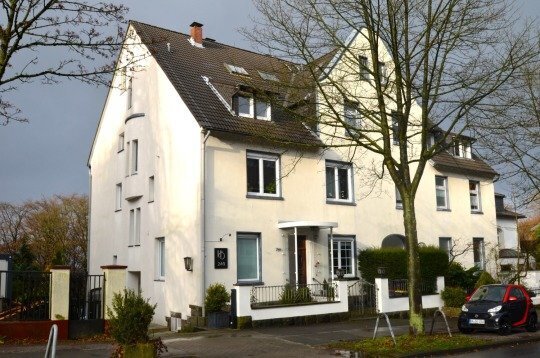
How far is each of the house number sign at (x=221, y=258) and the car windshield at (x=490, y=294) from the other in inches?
322

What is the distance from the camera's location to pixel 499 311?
17.4 meters

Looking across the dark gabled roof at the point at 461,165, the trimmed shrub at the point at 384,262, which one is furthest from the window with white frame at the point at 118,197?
the dark gabled roof at the point at 461,165

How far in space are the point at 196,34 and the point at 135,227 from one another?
366 inches

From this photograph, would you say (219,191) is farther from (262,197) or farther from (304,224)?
(304,224)

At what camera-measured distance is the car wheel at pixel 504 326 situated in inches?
679

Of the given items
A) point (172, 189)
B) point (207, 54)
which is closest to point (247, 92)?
point (172, 189)

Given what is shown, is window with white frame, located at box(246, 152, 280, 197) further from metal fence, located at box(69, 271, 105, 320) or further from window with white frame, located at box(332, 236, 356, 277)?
metal fence, located at box(69, 271, 105, 320)


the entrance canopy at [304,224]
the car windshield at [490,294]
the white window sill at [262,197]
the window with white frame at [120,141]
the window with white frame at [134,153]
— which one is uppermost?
the window with white frame at [120,141]

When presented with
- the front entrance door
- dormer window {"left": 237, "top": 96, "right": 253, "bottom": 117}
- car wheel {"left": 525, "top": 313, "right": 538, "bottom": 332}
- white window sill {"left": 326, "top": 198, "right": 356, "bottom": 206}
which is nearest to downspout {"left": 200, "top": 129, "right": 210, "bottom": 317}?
dormer window {"left": 237, "top": 96, "right": 253, "bottom": 117}

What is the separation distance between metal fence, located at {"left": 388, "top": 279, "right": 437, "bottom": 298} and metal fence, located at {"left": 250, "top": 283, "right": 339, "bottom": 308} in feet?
8.93

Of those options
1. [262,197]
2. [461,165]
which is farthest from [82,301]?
[461,165]

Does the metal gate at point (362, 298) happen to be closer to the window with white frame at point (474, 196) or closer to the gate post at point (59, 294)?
the gate post at point (59, 294)

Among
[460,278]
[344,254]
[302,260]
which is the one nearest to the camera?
[302,260]

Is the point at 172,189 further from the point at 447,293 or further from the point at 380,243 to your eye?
the point at 447,293
